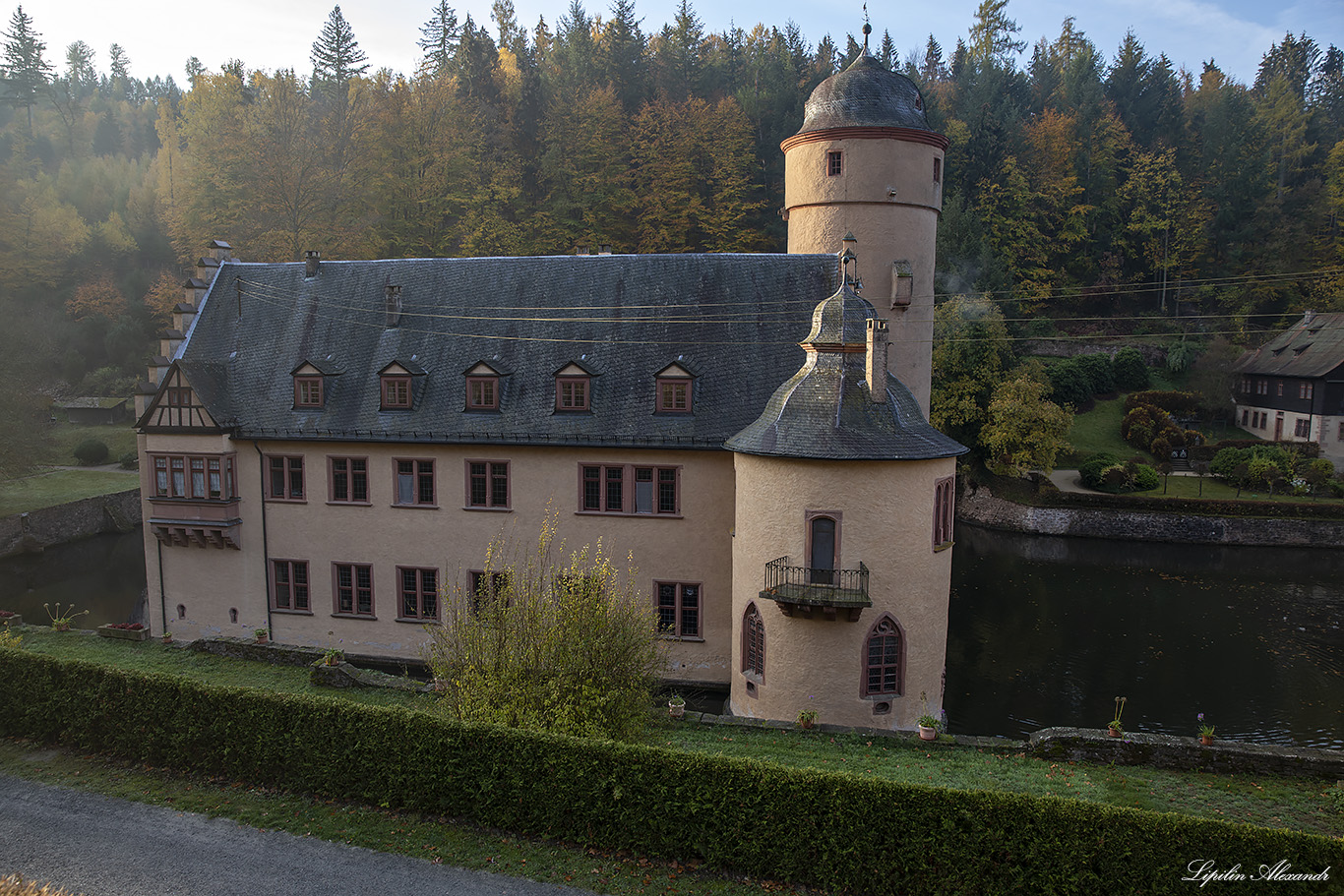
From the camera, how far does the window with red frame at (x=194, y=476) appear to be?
25094 mm

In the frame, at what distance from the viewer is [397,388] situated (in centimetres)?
2458

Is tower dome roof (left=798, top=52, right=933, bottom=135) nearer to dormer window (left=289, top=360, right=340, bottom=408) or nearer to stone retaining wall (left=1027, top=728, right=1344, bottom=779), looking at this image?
dormer window (left=289, top=360, right=340, bottom=408)

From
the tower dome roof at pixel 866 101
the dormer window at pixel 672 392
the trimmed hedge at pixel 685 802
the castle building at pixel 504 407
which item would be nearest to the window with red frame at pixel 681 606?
the castle building at pixel 504 407

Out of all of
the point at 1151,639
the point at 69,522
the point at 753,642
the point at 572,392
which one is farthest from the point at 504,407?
the point at 69,522

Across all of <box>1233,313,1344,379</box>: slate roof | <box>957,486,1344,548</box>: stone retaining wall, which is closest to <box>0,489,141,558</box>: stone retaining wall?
<box>957,486,1344,548</box>: stone retaining wall

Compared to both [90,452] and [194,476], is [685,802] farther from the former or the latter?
[90,452]

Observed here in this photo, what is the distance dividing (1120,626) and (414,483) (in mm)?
25800

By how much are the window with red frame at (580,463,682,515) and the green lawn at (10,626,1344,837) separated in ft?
21.4

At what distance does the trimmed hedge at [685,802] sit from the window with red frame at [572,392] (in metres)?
10.7

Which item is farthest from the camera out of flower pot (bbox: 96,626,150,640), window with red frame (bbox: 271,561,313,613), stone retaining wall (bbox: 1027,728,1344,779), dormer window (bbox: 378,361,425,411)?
window with red frame (bbox: 271,561,313,613)

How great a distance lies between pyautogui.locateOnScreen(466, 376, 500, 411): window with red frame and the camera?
23.9 metres

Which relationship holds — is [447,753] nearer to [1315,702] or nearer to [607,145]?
[1315,702]

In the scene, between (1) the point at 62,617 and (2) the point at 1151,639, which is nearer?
(2) the point at 1151,639

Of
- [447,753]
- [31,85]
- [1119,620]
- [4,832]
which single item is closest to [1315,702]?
[1119,620]
